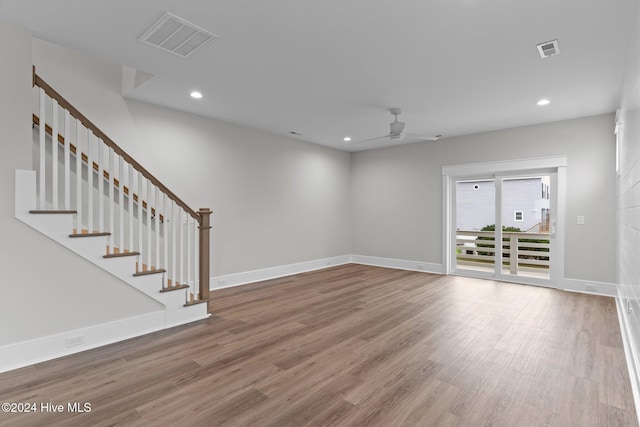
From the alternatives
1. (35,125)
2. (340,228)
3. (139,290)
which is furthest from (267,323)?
(340,228)

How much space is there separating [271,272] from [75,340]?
3.38 meters

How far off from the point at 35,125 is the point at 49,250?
1292 millimetres

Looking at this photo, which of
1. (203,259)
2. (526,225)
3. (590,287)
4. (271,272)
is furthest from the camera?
(271,272)

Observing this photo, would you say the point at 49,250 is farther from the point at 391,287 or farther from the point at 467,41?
the point at 391,287

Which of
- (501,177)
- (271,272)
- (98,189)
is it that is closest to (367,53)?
(98,189)

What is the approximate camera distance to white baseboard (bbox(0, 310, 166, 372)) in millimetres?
2457

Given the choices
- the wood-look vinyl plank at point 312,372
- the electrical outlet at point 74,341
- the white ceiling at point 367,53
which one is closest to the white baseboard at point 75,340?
the electrical outlet at point 74,341

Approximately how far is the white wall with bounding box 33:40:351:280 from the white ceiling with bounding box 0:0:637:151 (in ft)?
1.39

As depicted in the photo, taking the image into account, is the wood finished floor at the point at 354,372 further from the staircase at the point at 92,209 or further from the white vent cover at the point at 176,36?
the white vent cover at the point at 176,36

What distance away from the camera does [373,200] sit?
738 centimetres

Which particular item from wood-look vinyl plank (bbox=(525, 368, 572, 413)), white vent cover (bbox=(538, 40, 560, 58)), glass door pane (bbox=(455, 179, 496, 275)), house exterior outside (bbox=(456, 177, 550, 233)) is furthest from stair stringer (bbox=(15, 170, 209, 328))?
house exterior outside (bbox=(456, 177, 550, 233))

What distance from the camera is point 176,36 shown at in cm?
268

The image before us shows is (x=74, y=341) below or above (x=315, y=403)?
above

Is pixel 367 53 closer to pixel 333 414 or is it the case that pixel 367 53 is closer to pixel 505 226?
pixel 333 414
